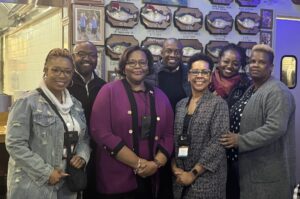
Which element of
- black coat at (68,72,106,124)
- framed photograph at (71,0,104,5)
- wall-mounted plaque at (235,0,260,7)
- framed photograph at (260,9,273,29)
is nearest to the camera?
black coat at (68,72,106,124)

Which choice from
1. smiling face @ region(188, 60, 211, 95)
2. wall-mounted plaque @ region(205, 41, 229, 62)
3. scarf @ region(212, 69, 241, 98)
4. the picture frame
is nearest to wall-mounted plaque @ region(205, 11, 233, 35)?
wall-mounted plaque @ region(205, 41, 229, 62)

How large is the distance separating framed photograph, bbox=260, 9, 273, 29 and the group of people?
4.24 feet

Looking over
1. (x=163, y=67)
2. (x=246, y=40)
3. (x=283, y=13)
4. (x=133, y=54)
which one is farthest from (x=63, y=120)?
(x=283, y=13)

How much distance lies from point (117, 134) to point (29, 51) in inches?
97.0

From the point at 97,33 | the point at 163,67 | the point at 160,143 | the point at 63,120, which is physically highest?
the point at 97,33

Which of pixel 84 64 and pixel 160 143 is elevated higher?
pixel 84 64

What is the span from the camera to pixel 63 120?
2088 mm

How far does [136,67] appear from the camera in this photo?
2.34 m

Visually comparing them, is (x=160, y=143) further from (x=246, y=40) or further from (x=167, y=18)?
(x=246, y=40)

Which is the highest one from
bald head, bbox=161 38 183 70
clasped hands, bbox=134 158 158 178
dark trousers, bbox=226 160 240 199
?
bald head, bbox=161 38 183 70

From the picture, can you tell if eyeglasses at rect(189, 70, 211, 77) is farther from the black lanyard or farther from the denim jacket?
the denim jacket

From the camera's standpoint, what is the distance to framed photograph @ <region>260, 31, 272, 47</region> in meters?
3.94

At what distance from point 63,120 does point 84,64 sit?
0.70 m

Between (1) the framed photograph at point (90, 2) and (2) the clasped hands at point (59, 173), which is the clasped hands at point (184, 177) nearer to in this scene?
(2) the clasped hands at point (59, 173)
